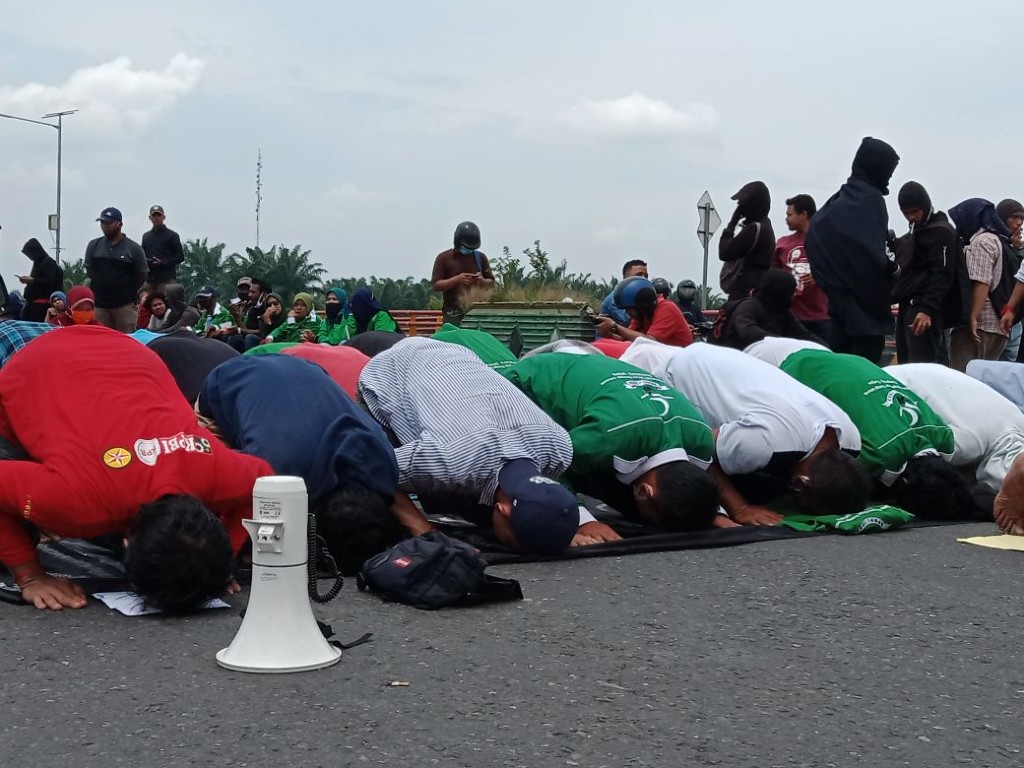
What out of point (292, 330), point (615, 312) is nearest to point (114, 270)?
point (292, 330)

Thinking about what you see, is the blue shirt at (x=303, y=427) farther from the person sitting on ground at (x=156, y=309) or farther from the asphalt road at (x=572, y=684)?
the person sitting on ground at (x=156, y=309)

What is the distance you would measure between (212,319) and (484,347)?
950cm

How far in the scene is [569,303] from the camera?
12.8 m

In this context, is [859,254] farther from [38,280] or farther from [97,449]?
[38,280]

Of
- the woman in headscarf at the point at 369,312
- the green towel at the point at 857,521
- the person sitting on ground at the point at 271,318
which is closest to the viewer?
the green towel at the point at 857,521

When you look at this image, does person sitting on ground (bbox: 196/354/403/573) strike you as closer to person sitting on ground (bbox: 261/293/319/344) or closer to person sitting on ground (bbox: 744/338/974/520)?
person sitting on ground (bbox: 744/338/974/520)

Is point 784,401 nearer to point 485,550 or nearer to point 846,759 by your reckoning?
point 485,550

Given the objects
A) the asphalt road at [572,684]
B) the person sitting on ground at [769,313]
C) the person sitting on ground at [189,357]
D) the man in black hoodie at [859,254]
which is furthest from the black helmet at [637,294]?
the asphalt road at [572,684]

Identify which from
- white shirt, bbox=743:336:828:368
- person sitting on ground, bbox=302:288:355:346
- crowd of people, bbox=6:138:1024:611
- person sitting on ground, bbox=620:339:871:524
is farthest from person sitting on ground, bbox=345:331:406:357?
person sitting on ground, bbox=302:288:355:346

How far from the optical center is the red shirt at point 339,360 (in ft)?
21.1

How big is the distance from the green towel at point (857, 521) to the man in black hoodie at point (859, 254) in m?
2.82

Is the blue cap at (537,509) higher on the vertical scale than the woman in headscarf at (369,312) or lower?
lower

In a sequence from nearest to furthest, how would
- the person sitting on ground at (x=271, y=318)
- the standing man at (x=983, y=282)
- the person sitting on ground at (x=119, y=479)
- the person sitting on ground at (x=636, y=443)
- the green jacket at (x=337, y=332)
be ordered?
the person sitting on ground at (x=119, y=479)
the person sitting on ground at (x=636, y=443)
the standing man at (x=983, y=282)
the green jacket at (x=337, y=332)
the person sitting on ground at (x=271, y=318)

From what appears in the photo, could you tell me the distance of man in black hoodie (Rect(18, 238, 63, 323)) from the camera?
14.8 metres
